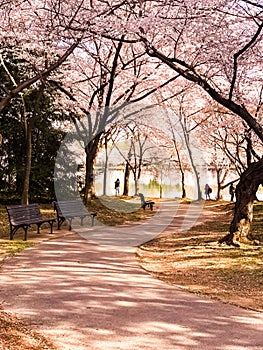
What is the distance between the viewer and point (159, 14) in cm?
991

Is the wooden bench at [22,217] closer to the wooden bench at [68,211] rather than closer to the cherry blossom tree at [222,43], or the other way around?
the wooden bench at [68,211]

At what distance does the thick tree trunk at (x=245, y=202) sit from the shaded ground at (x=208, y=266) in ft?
1.31

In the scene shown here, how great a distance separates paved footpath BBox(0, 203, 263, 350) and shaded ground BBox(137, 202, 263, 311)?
0.37 metres

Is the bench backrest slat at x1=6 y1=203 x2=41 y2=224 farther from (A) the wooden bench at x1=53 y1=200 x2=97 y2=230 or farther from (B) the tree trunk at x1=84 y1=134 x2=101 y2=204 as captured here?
(B) the tree trunk at x1=84 y1=134 x2=101 y2=204

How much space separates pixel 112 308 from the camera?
5.82m

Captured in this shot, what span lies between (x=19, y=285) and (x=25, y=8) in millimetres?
8201

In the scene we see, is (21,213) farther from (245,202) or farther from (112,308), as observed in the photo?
(112,308)

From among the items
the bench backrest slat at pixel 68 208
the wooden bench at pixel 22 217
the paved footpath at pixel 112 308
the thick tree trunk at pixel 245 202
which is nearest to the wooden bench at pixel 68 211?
the bench backrest slat at pixel 68 208

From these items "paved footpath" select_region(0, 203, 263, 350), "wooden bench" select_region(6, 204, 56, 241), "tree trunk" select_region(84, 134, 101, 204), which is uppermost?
"tree trunk" select_region(84, 134, 101, 204)

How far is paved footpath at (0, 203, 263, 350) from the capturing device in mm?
4805

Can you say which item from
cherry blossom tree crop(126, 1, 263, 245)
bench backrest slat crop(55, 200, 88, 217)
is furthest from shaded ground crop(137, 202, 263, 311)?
bench backrest slat crop(55, 200, 88, 217)

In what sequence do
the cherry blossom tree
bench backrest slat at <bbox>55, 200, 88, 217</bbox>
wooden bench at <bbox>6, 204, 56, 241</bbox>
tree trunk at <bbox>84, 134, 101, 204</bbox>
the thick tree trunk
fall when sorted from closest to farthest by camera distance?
the cherry blossom tree < the thick tree trunk < wooden bench at <bbox>6, 204, 56, 241</bbox> < bench backrest slat at <bbox>55, 200, 88, 217</bbox> < tree trunk at <bbox>84, 134, 101, 204</bbox>

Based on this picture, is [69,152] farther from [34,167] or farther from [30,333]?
[30,333]

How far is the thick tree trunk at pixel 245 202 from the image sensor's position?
10.6 metres
